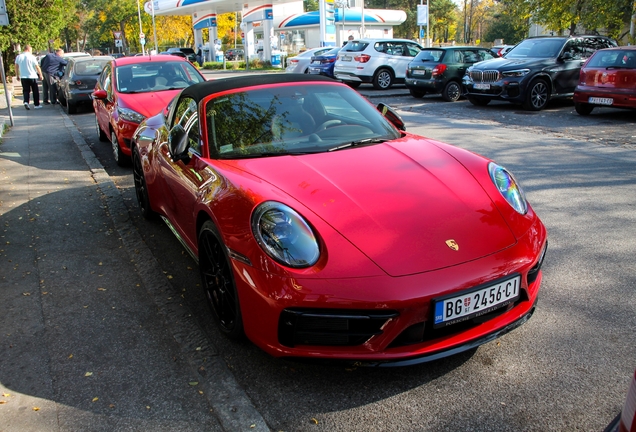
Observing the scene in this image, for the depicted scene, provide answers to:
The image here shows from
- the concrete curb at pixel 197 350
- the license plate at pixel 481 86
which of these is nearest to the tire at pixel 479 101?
the license plate at pixel 481 86

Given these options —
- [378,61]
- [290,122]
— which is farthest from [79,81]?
[290,122]

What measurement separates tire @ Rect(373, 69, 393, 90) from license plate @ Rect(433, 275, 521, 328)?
18.3m

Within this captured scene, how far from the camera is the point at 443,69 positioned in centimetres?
1658

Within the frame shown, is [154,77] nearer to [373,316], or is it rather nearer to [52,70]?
[373,316]

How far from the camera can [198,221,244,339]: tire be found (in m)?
3.11

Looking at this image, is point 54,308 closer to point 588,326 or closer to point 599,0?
point 588,326

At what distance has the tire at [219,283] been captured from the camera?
311 cm

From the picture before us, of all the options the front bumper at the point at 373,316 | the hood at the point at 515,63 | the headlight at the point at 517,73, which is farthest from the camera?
the hood at the point at 515,63

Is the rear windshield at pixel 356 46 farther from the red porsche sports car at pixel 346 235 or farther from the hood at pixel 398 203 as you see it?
the hood at pixel 398 203

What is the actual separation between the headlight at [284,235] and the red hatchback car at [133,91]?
582 centimetres

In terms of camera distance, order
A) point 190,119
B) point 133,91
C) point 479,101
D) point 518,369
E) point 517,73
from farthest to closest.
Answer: point 479,101 < point 517,73 < point 133,91 < point 190,119 < point 518,369

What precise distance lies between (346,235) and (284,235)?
31cm

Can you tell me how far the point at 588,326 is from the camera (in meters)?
3.33

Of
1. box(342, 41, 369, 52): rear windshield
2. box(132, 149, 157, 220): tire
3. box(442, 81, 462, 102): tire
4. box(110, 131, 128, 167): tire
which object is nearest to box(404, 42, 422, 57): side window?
box(342, 41, 369, 52): rear windshield
